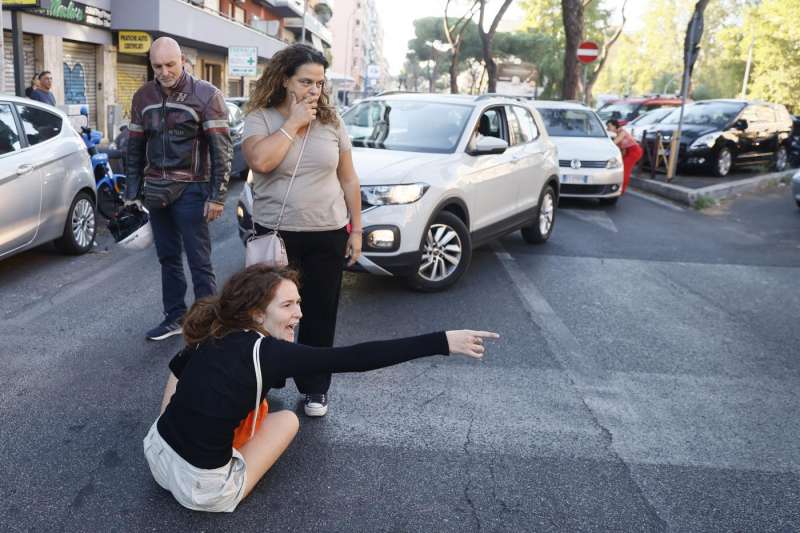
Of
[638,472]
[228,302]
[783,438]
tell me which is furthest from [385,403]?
[783,438]

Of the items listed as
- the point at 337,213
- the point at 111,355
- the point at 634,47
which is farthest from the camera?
the point at 634,47

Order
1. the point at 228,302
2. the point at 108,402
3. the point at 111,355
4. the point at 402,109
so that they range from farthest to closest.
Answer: the point at 402,109 < the point at 111,355 < the point at 108,402 < the point at 228,302

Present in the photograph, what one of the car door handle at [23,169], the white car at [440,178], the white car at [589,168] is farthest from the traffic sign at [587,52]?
the car door handle at [23,169]

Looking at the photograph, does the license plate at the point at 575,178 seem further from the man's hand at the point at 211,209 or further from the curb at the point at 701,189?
the man's hand at the point at 211,209

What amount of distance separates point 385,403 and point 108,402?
1.47m

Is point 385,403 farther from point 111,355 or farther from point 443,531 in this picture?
point 111,355

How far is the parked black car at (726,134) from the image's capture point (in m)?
16.4

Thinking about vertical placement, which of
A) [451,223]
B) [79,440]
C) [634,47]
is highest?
[634,47]

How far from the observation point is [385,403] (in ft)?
13.9

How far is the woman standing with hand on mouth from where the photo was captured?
11.6ft

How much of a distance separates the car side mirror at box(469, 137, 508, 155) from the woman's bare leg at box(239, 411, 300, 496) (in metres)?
4.15

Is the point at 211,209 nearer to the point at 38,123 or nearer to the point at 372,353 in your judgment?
the point at 372,353

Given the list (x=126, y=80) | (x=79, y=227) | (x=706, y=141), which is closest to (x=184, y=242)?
(x=79, y=227)

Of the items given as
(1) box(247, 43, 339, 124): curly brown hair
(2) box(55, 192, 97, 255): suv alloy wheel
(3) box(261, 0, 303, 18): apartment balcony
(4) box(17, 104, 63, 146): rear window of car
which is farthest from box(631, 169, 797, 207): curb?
(3) box(261, 0, 303, 18): apartment balcony
